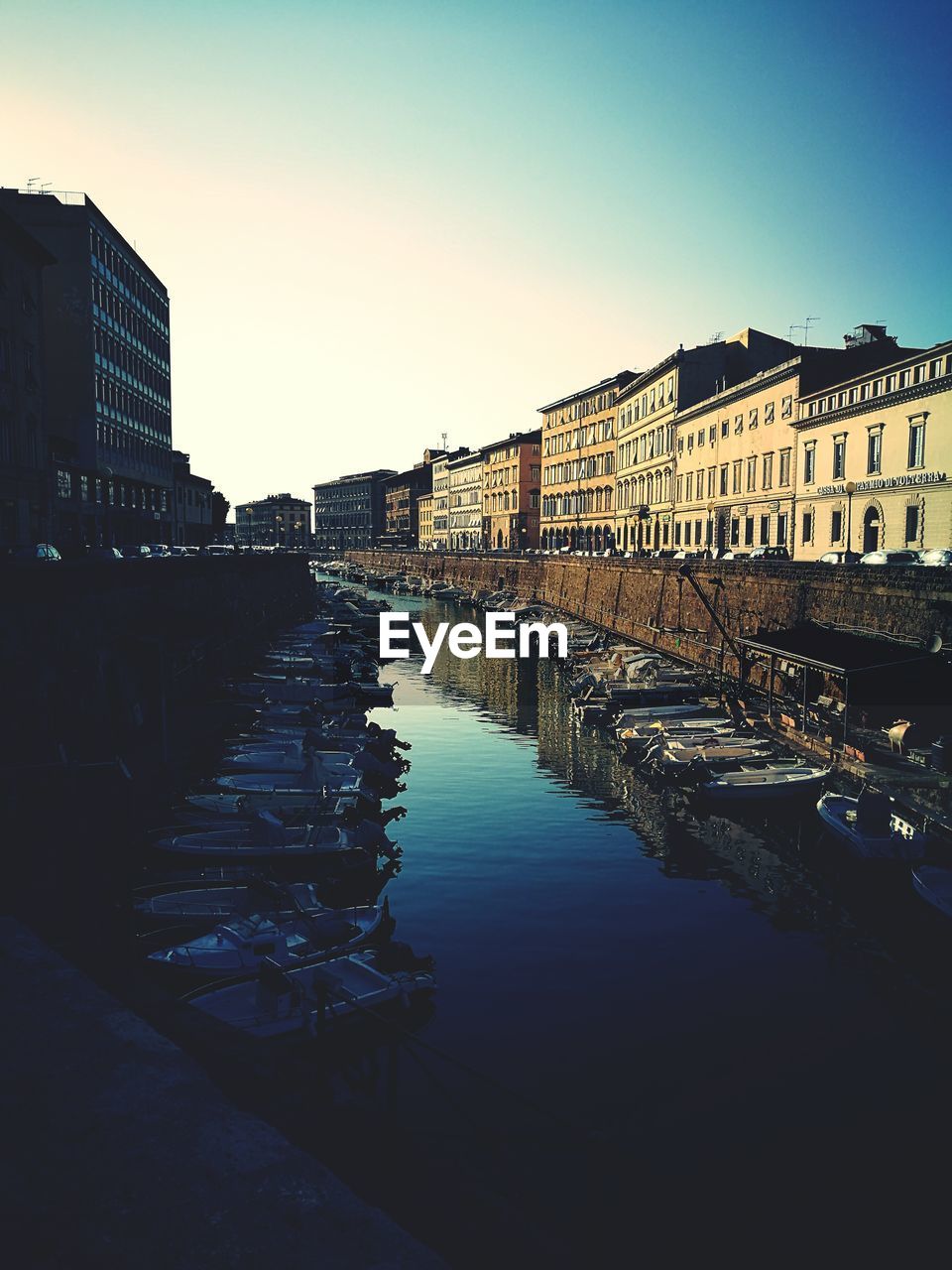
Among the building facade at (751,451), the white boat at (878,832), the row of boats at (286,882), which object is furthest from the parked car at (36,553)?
the building facade at (751,451)

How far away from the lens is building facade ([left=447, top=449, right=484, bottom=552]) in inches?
6357

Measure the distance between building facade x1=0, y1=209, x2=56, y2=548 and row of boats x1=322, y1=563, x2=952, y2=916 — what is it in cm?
3320

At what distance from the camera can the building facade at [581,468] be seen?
109688mm

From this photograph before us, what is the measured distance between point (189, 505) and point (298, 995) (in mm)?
99920

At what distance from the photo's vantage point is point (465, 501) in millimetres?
169500

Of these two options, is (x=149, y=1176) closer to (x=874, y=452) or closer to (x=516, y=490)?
(x=874, y=452)

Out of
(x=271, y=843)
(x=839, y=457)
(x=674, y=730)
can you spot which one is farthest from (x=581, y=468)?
(x=271, y=843)

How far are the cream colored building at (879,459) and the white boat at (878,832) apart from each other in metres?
26.0

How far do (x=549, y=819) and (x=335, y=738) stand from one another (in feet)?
30.3

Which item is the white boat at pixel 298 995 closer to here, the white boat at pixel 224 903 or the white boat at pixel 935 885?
the white boat at pixel 224 903

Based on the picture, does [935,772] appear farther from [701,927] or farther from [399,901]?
[399,901]

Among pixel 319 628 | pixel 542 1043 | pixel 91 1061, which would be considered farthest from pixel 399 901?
pixel 319 628

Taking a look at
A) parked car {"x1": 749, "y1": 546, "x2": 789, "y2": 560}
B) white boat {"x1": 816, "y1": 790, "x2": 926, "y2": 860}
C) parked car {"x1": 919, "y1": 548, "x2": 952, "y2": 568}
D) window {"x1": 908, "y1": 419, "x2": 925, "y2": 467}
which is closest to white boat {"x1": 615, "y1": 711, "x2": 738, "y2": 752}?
white boat {"x1": 816, "y1": 790, "x2": 926, "y2": 860}

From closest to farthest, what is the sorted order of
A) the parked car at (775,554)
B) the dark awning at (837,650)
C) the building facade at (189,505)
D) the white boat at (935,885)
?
the white boat at (935,885)
the dark awning at (837,650)
the parked car at (775,554)
the building facade at (189,505)
